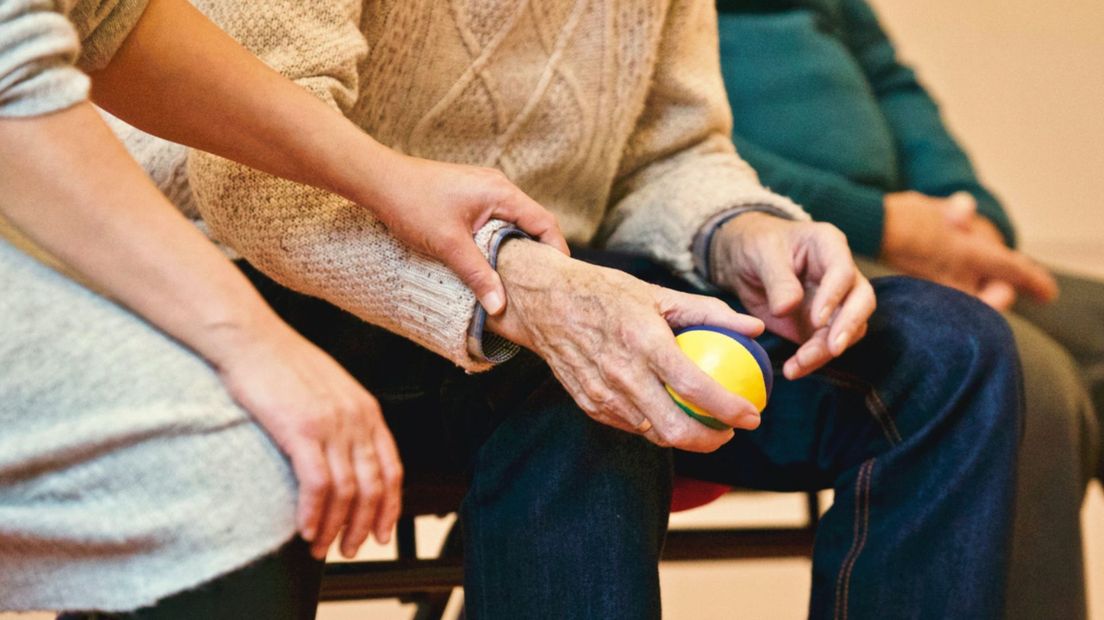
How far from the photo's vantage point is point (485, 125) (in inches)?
35.5

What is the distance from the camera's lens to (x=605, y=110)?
944 mm

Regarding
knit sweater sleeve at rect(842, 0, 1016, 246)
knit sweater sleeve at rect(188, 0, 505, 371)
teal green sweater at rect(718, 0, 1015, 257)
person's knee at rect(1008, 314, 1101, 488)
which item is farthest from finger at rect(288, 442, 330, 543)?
knit sweater sleeve at rect(842, 0, 1016, 246)

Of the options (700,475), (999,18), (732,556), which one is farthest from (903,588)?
(999,18)

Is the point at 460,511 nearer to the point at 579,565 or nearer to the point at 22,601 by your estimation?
the point at 579,565

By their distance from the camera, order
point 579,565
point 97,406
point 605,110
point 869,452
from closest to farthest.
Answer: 1. point 97,406
2. point 579,565
3. point 869,452
4. point 605,110

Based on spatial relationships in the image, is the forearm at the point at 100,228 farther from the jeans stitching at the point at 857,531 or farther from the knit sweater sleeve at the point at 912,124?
the knit sweater sleeve at the point at 912,124

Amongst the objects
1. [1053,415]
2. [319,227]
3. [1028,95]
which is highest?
[319,227]

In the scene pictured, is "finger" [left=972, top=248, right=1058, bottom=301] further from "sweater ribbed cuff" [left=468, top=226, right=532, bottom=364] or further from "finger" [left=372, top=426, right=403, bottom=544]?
"finger" [left=372, top=426, right=403, bottom=544]

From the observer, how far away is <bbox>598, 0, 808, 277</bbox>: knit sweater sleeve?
3.13ft

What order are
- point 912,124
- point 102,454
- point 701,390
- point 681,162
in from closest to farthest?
point 102,454, point 701,390, point 681,162, point 912,124

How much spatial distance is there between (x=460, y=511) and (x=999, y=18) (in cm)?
195

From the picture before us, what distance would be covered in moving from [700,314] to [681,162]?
37 cm

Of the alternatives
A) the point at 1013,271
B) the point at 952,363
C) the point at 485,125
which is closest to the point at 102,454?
the point at 485,125

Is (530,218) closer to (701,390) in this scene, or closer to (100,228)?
(701,390)
